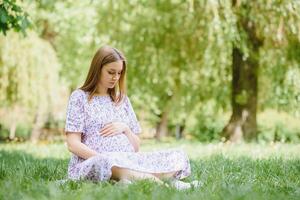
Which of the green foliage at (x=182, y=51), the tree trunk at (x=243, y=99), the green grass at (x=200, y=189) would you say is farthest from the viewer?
the tree trunk at (x=243, y=99)

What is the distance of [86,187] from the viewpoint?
4391mm

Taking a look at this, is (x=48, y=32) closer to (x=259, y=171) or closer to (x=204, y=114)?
(x=204, y=114)

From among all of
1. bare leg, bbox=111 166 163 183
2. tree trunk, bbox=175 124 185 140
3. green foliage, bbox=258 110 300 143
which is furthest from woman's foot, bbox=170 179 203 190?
tree trunk, bbox=175 124 185 140

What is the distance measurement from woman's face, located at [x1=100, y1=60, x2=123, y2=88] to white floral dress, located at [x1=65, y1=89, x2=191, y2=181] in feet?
0.70

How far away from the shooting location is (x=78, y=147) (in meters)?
5.07

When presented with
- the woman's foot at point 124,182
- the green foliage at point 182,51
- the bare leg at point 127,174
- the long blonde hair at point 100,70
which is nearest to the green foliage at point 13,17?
the long blonde hair at point 100,70

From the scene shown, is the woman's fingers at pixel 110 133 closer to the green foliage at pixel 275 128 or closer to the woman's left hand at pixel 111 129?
the woman's left hand at pixel 111 129

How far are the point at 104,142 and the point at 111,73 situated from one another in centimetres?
58

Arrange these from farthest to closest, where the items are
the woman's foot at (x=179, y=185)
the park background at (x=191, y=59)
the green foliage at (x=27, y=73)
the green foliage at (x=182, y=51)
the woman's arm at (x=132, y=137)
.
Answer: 1. the green foliage at (x=27, y=73)
2. the green foliage at (x=182, y=51)
3. the park background at (x=191, y=59)
4. the woman's arm at (x=132, y=137)
5. the woman's foot at (x=179, y=185)

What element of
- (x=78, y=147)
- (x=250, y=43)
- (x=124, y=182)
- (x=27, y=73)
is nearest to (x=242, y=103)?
(x=250, y=43)

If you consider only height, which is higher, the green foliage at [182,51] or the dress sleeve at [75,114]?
the green foliage at [182,51]

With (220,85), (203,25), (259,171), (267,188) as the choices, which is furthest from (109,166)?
(220,85)

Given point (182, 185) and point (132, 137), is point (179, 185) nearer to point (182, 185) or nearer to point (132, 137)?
point (182, 185)

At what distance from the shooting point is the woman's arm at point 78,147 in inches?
199
